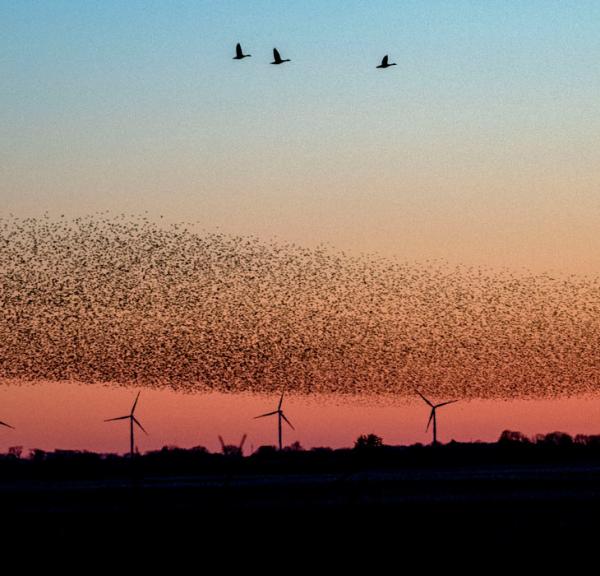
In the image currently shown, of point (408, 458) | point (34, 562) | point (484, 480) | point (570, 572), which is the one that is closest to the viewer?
point (570, 572)

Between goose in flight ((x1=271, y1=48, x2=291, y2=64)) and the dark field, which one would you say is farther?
goose in flight ((x1=271, y1=48, x2=291, y2=64))

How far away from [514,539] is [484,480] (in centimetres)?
3755

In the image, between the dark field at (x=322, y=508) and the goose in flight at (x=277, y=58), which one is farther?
the goose in flight at (x=277, y=58)

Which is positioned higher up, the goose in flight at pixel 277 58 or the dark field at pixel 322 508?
the goose in flight at pixel 277 58

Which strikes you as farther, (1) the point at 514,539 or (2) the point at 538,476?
(2) the point at 538,476

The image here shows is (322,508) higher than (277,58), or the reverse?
(277,58)

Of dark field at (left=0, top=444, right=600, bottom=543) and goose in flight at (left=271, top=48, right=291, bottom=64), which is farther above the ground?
goose in flight at (left=271, top=48, right=291, bottom=64)

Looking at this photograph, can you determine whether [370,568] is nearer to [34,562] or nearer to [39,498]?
[34,562]

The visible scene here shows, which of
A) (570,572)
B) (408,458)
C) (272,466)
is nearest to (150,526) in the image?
(570,572)

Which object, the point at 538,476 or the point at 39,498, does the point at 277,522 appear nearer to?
the point at 39,498

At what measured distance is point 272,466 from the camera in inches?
6427

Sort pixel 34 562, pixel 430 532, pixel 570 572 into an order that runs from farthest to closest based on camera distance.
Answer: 1. pixel 430 532
2. pixel 34 562
3. pixel 570 572

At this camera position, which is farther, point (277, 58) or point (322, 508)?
point (277, 58)

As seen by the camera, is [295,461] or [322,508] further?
[295,461]
